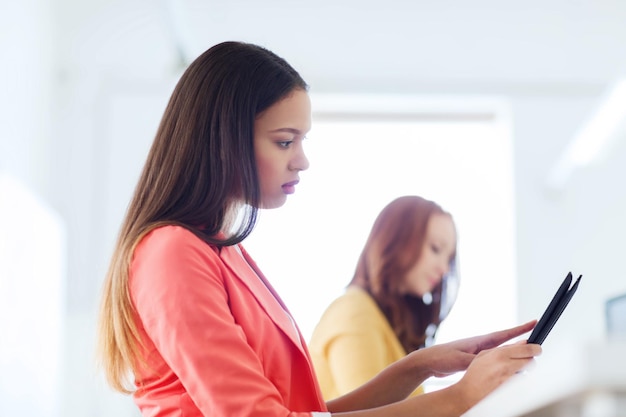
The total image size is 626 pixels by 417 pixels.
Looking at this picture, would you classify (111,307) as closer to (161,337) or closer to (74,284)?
(161,337)

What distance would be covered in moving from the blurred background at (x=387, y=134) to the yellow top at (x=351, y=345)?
1.53 m

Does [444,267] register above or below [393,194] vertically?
below

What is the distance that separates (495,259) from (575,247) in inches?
13.2

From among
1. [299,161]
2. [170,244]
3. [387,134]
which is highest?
[387,134]

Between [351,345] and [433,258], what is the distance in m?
0.48

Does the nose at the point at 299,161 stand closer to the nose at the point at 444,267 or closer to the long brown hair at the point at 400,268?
the long brown hair at the point at 400,268

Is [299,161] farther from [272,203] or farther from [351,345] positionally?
[351,345]

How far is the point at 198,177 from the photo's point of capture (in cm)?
127

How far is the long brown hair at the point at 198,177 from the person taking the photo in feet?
4.05

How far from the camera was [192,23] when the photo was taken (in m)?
4.05

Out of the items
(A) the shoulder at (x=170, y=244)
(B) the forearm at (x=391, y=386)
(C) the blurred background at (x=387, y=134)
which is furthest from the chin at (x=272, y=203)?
(C) the blurred background at (x=387, y=134)

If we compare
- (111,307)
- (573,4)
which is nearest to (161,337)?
(111,307)

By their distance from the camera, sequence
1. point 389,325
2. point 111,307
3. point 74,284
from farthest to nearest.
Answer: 1. point 74,284
2. point 389,325
3. point 111,307

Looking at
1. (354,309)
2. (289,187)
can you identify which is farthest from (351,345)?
(289,187)
